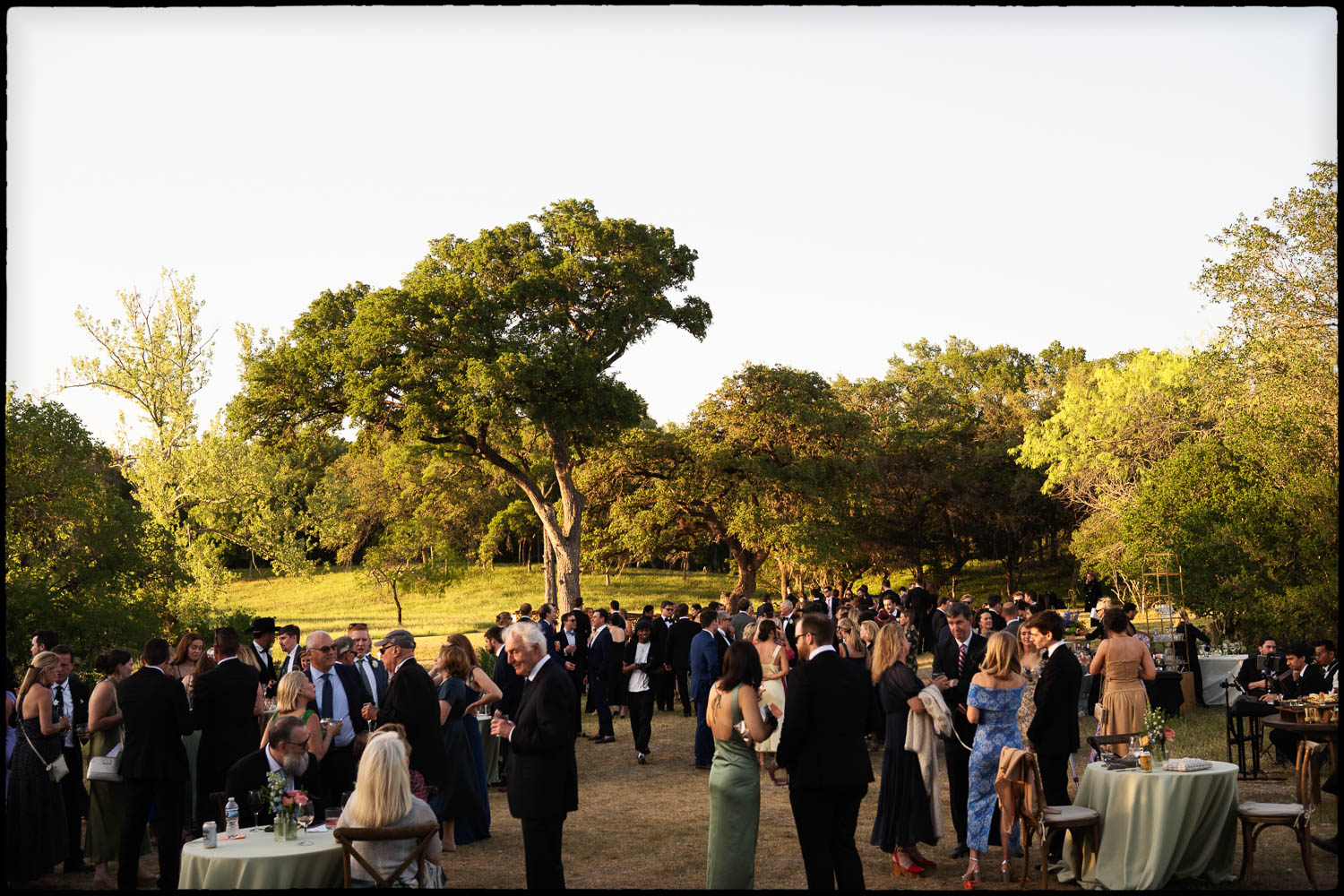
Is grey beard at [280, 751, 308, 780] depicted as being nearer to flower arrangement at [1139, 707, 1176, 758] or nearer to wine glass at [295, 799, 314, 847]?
wine glass at [295, 799, 314, 847]

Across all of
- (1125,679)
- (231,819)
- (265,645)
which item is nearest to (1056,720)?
(1125,679)

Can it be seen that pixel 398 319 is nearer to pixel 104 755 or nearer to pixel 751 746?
pixel 104 755

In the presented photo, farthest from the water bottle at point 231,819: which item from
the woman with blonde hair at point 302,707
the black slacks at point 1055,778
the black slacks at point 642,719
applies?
the black slacks at point 642,719

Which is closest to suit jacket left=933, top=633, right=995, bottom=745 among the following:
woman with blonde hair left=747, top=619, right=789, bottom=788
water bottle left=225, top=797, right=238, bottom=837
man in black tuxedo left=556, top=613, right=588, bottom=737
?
woman with blonde hair left=747, top=619, right=789, bottom=788

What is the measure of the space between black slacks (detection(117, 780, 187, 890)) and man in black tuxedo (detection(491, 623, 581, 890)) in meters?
2.58

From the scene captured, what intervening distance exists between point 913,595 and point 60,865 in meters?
17.6

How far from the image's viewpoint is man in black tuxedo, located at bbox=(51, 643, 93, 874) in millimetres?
8820

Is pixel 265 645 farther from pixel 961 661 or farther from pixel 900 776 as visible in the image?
pixel 961 661

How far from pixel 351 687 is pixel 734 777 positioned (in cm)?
324

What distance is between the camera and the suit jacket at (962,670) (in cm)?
943

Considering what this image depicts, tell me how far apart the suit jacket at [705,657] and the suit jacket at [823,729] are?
6248mm

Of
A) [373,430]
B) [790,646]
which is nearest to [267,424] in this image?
[373,430]

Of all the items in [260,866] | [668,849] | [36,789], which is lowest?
[668,849]

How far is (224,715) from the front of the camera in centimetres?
831
